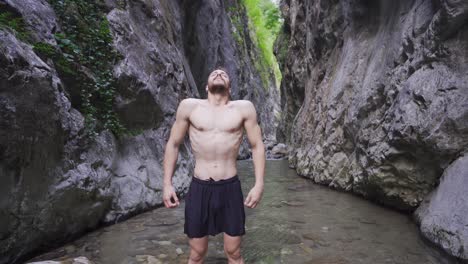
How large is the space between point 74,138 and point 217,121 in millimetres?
2326

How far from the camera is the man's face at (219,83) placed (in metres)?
2.93

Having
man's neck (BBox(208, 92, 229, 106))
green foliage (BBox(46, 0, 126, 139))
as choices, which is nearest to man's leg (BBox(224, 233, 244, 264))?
man's neck (BBox(208, 92, 229, 106))

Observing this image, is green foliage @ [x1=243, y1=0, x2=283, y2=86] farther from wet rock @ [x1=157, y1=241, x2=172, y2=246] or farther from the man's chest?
the man's chest

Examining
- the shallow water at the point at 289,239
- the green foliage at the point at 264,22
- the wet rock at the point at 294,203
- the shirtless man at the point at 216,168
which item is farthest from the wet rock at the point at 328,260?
the green foliage at the point at 264,22

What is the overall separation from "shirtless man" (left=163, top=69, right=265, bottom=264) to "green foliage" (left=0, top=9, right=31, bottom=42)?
85.4 inches

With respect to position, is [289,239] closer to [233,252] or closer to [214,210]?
[233,252]

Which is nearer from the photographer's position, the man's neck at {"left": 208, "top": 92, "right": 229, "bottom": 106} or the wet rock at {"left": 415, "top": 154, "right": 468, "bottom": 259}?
the man's neck at {"left": 208, "top": 92, "right": 229, "bottom": 106}

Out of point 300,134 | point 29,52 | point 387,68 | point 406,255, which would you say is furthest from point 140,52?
point 300,134

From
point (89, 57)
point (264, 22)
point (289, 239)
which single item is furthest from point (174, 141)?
point (264, 22)

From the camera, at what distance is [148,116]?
668cm

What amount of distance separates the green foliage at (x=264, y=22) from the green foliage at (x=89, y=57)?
2389 centimetres

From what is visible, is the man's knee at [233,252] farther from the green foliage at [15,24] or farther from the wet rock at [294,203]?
the wet rock at [294,203]

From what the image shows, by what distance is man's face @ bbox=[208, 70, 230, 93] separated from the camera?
2.93 metres

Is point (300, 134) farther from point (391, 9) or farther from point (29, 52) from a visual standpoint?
point (29, 52)
